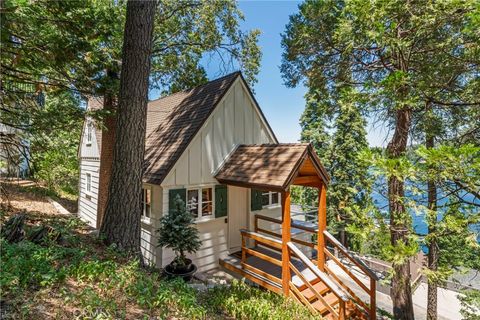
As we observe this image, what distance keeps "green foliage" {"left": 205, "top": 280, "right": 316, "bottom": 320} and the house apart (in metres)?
0.58

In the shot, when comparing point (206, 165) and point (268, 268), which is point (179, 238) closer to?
point (206, 165)

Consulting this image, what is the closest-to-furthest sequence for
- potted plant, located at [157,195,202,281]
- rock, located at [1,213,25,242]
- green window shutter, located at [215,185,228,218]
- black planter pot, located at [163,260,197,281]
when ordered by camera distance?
rock, located at [1,213,25,242] < black planter pot, located at [163,260,197,281] < potted plant, located at [157,195,202,281] < green window shutter, located at [215,185,228,218]

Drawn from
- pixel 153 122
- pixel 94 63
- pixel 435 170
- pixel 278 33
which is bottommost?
pixel 435 170

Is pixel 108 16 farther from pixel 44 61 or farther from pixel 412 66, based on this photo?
pixel 412 66

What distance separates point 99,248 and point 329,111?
24.9ft

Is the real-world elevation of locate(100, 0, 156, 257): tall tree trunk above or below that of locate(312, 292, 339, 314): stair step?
above

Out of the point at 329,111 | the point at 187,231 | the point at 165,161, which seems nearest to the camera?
the point at 187,231

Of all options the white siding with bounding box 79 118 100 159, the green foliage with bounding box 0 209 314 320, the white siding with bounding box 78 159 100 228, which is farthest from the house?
the white siding with bounding box 78 159 100 228

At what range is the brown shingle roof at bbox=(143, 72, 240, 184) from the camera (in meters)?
7.77

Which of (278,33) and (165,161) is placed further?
(278,33)

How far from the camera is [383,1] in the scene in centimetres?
483

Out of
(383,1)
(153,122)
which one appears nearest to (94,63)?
(153,122)

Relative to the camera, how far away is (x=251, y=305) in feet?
16.2

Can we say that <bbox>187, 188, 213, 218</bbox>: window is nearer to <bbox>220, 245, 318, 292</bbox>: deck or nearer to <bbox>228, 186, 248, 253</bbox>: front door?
<bbox>228, 186, 248, 253</bbox>: front door
